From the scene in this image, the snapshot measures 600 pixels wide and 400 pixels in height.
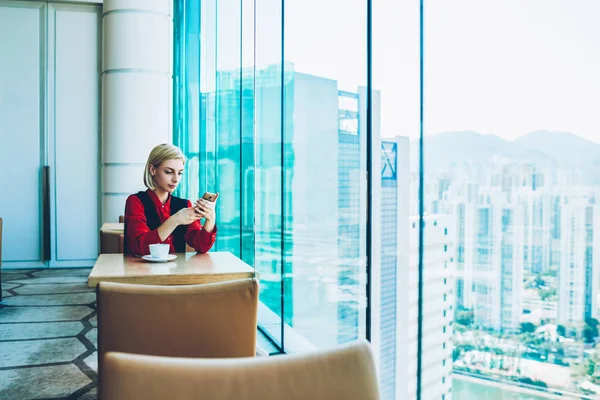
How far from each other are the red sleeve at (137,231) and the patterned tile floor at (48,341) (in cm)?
81

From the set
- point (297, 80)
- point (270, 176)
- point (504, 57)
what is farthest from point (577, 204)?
point (270, 176)

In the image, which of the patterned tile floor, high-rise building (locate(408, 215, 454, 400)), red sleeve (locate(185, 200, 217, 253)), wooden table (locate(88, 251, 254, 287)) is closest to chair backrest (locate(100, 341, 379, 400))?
high-rise building (locate(408, 215, 454, 400))

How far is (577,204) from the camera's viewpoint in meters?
1.22

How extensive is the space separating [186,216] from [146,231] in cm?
25

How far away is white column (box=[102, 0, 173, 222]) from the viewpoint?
5.71 m

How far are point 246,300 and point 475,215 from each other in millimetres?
671

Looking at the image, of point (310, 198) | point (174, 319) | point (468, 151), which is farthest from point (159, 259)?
point (468, 151)

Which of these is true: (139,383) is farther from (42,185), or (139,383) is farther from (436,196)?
(42,185)

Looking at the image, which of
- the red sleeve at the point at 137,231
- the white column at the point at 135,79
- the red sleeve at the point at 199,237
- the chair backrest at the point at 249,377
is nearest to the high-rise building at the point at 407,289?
the chair backrest at the point at 249,377

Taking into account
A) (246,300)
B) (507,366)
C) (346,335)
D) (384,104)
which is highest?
(384,104)

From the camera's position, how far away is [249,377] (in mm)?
832

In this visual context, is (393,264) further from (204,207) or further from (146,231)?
(146,231)

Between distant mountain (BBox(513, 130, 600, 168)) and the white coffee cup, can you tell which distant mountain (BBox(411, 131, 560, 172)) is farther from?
the white coffee cup

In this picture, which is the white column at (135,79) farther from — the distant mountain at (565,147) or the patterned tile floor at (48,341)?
the distant mountain at (565,147)
